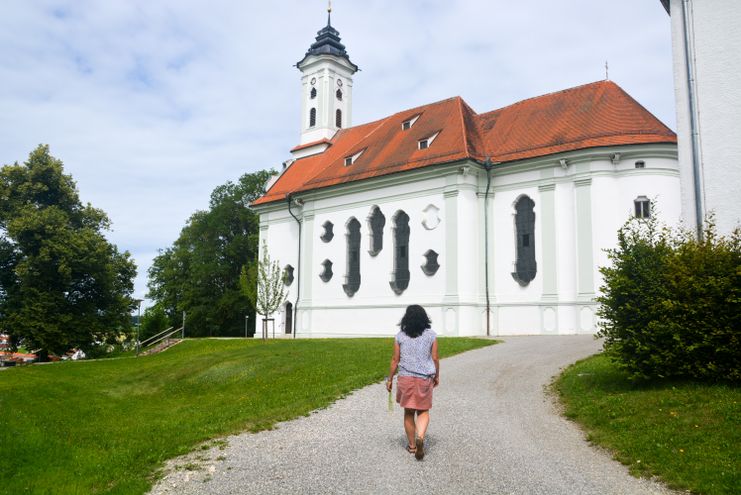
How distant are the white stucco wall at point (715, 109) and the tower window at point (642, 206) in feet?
37.2

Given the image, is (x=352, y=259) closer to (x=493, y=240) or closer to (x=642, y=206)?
(x=493, y=240)

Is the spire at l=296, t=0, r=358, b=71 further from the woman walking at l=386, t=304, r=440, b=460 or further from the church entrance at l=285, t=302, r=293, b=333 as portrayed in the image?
the woman walking at l=386, t=304, r=440, b=460

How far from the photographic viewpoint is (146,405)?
16.1m

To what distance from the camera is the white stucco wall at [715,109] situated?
14.6 m

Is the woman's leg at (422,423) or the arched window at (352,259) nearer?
the woman's leg at (422,423)

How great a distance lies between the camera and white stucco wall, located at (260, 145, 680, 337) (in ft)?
86.6

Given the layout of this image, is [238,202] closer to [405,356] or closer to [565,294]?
[565,294]

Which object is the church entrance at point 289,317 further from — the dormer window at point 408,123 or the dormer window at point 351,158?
the dormer window at point 408,123

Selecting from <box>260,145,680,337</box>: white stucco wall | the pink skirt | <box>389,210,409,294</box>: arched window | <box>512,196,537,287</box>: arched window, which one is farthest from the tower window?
the pink skirt

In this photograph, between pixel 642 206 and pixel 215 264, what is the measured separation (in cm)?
3408

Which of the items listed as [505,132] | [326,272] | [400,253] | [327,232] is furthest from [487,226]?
[326,272]

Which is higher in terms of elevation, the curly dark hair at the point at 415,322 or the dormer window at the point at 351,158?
the dormer window at the point at 351,158

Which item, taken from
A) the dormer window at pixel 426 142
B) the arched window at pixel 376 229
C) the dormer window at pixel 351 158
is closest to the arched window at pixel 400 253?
the arched window at pixel 376 229

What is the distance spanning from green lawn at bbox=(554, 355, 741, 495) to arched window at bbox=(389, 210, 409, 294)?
1958 centimetres
